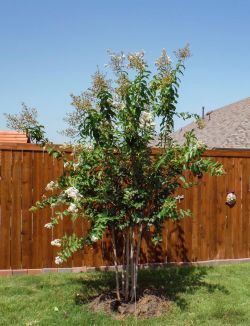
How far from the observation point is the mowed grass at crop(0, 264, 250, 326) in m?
4.92

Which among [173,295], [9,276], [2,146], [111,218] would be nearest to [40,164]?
[2,146]

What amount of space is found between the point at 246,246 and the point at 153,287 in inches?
103

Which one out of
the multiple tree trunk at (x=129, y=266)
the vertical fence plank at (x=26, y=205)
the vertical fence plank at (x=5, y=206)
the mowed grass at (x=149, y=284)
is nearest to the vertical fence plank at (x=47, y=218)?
the vertical fence plank at (x=26, y=205)

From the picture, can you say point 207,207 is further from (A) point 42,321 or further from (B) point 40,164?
(A) point 42,321

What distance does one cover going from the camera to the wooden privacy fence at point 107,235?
6695mm

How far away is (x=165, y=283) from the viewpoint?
20.9 feet

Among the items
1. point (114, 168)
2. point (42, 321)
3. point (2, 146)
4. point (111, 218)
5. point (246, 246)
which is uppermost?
point (2, 146)

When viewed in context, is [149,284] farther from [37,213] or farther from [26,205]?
[26,205]

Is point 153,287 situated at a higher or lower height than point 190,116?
lower

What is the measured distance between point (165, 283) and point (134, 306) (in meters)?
1.23

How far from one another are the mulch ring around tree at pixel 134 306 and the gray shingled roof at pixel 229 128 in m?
11.8

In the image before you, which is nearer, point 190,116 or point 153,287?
point 190,116

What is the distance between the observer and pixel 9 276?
665cm

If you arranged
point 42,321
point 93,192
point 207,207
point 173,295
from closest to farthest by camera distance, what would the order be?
point 42,321
point 93,192
point 173,295
point 207,207
